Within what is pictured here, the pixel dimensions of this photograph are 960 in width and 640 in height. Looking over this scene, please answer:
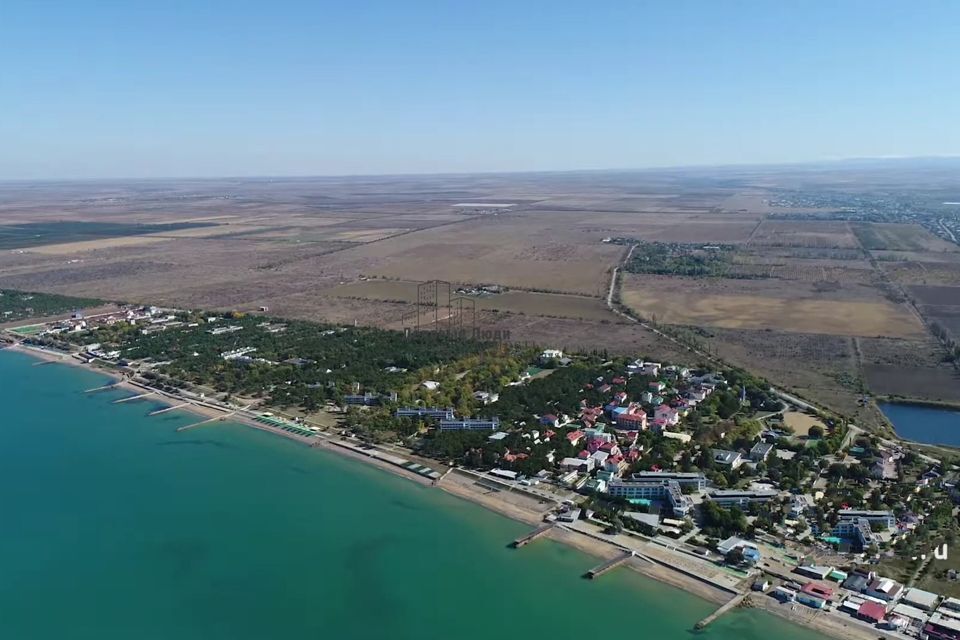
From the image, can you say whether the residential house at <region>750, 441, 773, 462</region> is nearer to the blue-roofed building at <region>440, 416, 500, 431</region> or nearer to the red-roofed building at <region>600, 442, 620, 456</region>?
the red-roofed building at <region>600, 442, 620, 456</region>

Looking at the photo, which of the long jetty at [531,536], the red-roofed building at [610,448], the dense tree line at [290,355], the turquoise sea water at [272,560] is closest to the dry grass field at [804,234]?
the dense tree line at [290,355]

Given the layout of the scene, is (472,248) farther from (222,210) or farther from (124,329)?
(222,210)

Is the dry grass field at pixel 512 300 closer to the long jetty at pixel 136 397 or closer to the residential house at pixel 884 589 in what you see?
the long jetty at pixel 136 397

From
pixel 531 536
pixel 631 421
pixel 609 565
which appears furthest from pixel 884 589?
pixel 631 421

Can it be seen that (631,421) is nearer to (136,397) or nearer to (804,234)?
(136,397)

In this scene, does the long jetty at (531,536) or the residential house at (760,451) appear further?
the residential house at (760,451)

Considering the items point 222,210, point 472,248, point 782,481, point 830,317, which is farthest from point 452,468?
point 222,210
